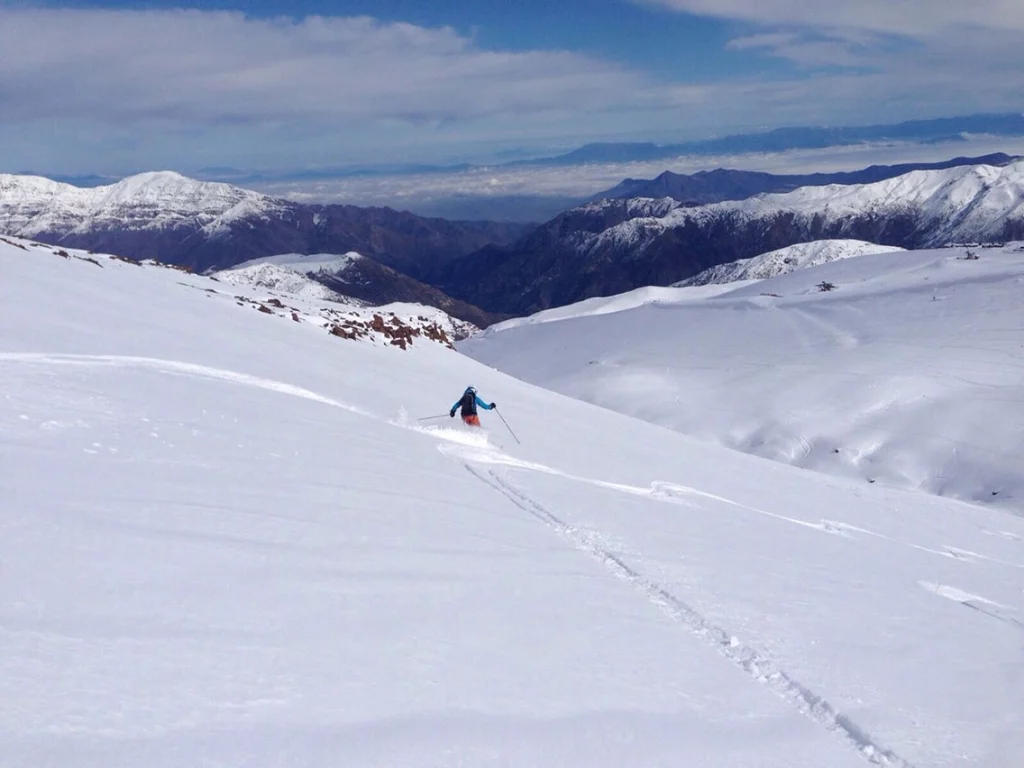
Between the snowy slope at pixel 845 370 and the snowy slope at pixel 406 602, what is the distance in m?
13.8

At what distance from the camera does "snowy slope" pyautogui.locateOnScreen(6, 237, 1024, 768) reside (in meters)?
5.13

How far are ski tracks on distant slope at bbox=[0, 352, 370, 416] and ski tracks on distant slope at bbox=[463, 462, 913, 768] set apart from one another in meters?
6.48

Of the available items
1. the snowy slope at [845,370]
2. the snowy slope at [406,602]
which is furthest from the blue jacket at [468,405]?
the snowy slope at [845,370]

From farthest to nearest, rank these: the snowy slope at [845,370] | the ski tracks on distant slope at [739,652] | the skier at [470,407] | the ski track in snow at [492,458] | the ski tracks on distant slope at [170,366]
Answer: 1. the snowy slope at [845,370]
2. the skier at [470,407]
3. the ski track in snow at [492,458]
4. the ski tracks on distant slope at [170,366]
5. the ski tracks on distant slope at [739,652]

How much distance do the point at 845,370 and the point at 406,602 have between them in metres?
34.6

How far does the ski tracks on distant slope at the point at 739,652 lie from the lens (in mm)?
6949

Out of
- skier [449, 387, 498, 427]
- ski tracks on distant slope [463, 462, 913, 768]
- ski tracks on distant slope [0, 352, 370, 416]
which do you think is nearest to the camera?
ski tracks on distant slope [463, 462, 913, 768]

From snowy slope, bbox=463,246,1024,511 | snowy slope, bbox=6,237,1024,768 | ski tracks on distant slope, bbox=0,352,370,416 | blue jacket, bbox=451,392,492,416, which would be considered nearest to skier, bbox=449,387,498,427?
blue jacket, bbox=451,392,492,416

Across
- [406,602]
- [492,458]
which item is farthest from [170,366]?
[406,602]

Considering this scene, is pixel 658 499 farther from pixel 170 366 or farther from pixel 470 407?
pixel 170 366

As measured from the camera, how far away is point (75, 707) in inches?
179

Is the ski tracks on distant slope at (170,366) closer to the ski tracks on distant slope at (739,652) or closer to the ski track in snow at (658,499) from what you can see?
the ski track in snow at (658,499)

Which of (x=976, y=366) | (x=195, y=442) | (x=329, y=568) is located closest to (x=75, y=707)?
(x=329, y=568)

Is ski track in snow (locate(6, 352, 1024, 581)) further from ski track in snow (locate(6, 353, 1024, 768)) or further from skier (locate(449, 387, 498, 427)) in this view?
skier (locate(449, 387, 498, 427))
